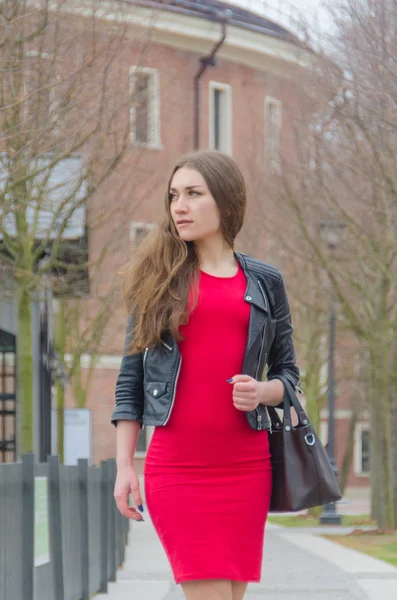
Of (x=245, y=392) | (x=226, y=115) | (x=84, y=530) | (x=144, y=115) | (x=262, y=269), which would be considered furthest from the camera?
(x=226, y=115)

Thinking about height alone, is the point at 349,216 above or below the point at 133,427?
above

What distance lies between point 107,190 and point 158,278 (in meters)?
15.8

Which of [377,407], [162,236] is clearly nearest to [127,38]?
[377,407]

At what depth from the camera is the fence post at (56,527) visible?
27.1 feet

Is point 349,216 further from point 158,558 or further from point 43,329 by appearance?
point 158,558

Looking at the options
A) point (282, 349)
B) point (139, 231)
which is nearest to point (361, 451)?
point (139, 231)

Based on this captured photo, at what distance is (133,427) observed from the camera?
3.79 m

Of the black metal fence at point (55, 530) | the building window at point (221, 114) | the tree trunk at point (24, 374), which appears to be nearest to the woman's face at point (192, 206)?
the black metal fence at point (55, 530)

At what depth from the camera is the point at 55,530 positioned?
8.37 meters

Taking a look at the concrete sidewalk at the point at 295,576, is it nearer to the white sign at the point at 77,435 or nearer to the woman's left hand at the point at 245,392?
the white sign at the point at 77,435

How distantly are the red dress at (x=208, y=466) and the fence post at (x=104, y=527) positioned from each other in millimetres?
7098

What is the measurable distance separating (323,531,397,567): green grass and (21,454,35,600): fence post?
7.17 metres

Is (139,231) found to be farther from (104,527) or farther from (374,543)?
(104,527)

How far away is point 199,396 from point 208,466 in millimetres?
196
